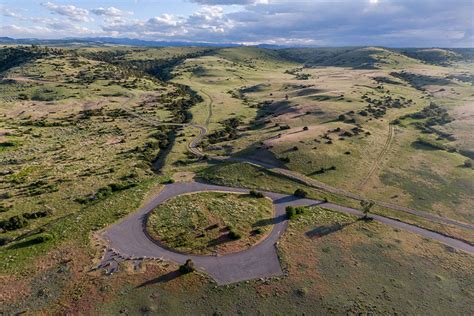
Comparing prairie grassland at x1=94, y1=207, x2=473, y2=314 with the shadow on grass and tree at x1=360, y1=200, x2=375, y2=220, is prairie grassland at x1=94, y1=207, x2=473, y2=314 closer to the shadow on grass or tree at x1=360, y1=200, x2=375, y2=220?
tree at x1=360, y1=200, x2=375, y2=220

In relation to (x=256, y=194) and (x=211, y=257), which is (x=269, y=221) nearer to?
(x=256, y=194)

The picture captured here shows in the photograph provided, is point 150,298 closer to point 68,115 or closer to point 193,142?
point 193,142

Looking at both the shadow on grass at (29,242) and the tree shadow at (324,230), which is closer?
the shadow on grass at (29,242)

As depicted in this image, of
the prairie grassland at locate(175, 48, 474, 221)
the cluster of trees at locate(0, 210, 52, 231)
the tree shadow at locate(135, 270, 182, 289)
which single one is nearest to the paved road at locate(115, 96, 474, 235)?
the prairie grassland at locate(175, 48, 474, 221)

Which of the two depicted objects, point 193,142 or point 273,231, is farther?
point 193,142

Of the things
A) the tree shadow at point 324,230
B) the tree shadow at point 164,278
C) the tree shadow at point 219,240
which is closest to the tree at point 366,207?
the tree shadow at point 324,230

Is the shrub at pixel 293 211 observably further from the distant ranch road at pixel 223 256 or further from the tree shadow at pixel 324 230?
the tree shadow at pixel 324 230

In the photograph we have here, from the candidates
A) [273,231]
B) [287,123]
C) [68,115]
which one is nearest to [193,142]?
[287,123]
